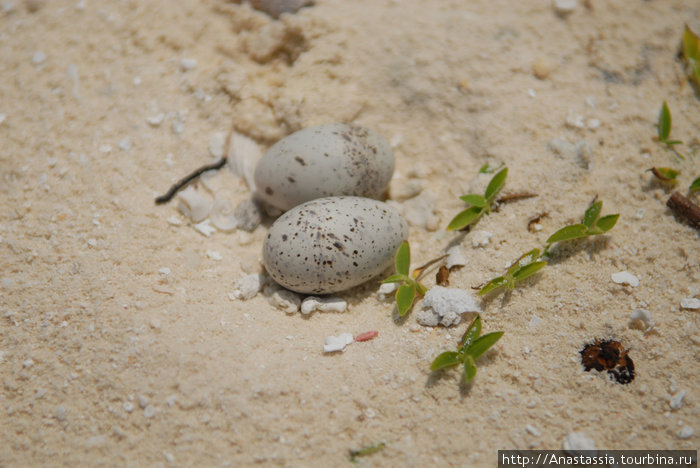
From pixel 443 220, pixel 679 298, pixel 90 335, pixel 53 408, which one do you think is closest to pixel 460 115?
pixel 443 220

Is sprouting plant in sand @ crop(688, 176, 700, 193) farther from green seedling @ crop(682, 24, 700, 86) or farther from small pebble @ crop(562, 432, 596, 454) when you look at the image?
small pebble @ crop(562, 432, 596, 454)

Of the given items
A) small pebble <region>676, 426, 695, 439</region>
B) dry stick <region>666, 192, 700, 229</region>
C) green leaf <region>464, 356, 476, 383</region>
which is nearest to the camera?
small pebble <region>676, 426, 695, 439</region>

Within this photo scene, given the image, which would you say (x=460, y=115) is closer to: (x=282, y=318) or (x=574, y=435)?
(x=282, y=318)

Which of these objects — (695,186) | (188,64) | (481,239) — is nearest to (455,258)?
(481,239)

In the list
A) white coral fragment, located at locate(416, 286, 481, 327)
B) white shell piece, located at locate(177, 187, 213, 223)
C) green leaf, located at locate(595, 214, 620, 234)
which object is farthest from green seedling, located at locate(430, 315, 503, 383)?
white shell piece, located at locate(177, 187, 213, 223)

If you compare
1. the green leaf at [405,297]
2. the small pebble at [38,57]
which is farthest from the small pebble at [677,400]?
the small pebble at [38,57]

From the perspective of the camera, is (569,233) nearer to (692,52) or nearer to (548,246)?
(548,246)

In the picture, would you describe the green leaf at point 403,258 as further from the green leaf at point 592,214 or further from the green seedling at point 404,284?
the green leaf at point 592,214
